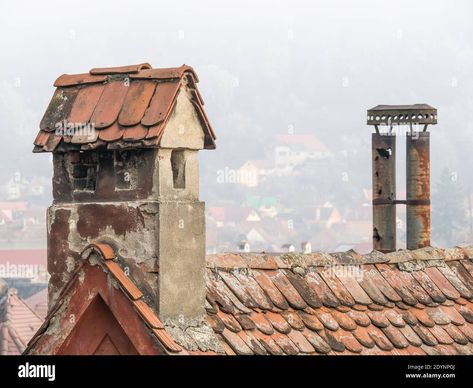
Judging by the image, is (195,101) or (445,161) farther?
(445,161)

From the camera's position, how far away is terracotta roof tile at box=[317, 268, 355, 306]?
35.8ft

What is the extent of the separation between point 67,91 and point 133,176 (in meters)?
0.93

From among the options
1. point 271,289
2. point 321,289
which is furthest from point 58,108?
point 321,289

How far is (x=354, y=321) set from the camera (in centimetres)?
1075

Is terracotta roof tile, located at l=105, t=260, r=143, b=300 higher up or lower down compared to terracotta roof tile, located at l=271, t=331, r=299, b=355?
higher up

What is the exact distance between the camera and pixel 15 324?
1655 inches

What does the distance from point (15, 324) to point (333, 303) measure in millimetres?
32054

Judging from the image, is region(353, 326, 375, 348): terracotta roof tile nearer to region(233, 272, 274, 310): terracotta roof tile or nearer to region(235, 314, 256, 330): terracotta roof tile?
region(233, 272, 274, 310): terracotta roof tile

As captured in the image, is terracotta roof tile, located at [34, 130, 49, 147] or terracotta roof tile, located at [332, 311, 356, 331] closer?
terracotta roof tile, located at [34, 130, 49, 147]

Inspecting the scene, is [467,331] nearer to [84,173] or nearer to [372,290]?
[372,290]

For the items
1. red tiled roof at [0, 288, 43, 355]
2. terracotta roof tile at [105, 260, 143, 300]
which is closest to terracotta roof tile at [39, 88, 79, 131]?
terracotta roof tile at [105, 260, 143, 300]
